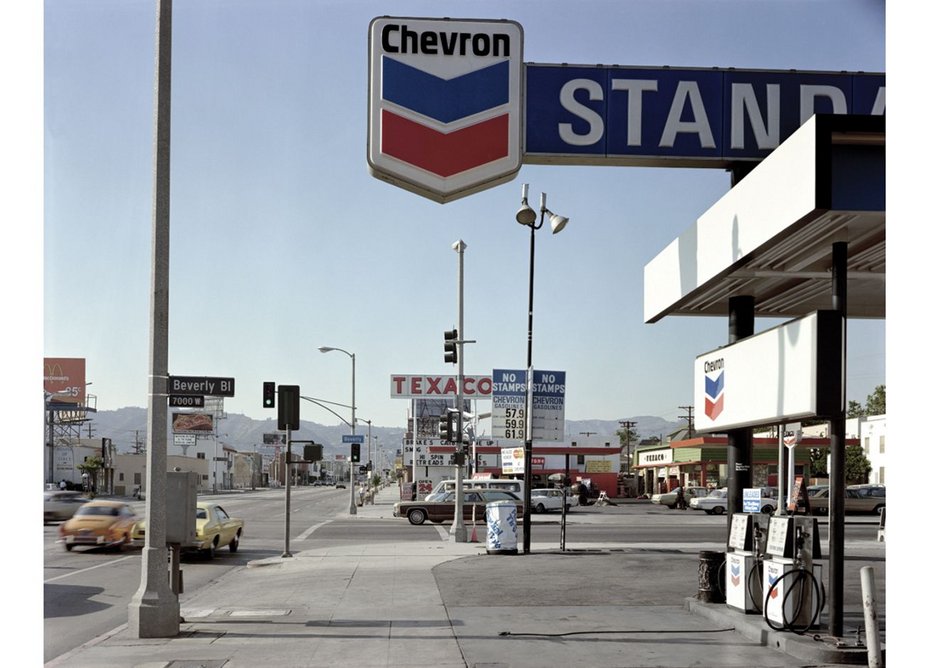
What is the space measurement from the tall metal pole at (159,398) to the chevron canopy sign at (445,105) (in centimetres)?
498

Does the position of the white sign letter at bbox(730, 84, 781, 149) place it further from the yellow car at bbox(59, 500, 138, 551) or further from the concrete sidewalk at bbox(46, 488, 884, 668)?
the yellow car at bbox(59, 500, 138, 551)

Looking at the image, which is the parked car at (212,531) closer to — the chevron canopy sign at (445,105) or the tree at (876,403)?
the chevron canopy sign at (445,105)

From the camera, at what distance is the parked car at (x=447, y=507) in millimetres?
38938

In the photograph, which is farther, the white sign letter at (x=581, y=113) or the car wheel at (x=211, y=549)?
the car wheel at (x=211, y=549)

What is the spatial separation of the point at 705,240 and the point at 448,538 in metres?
20.9

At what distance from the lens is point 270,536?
32906mm

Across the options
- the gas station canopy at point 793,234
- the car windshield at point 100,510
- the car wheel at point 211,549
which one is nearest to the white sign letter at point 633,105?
the gas station canopy at point 793,234

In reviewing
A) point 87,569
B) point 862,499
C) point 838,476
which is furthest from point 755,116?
point 862,499

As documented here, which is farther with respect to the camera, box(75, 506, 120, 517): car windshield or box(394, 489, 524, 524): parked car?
box(394, 489, 524, 524): parked car

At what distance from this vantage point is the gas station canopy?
9078 mm

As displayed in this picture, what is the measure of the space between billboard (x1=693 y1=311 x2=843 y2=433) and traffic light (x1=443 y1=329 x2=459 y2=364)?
16343 mm

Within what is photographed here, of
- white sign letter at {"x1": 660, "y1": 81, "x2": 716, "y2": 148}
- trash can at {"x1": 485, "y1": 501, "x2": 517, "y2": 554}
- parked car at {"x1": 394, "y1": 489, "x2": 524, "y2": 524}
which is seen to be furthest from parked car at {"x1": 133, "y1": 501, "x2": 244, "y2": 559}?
white sign letter at {"x1": 660, "y1": 81, "x2": 716, "y2": 148}

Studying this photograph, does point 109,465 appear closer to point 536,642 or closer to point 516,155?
point 536,642
